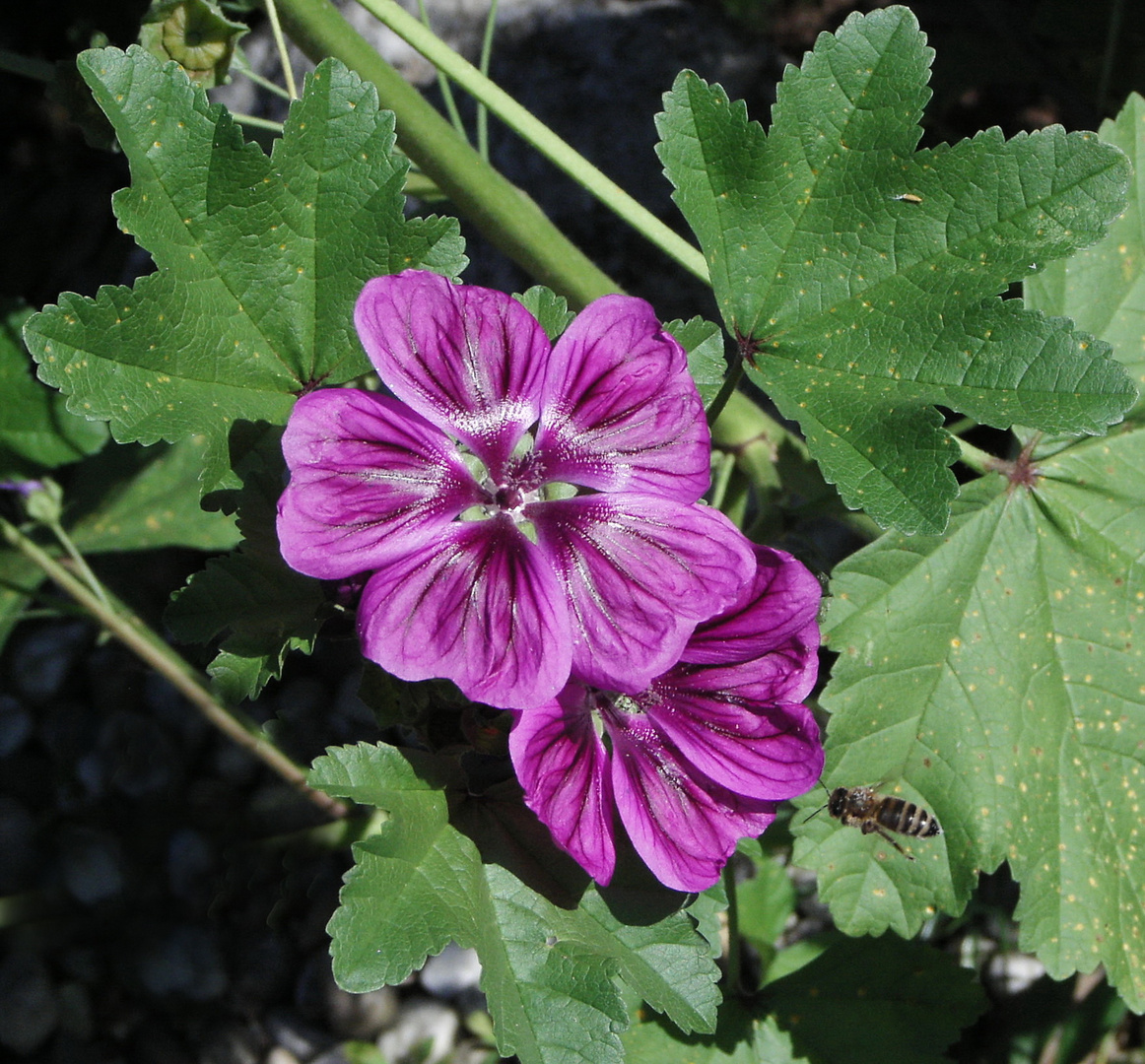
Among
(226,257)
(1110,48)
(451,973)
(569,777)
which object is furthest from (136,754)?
(1110,48)

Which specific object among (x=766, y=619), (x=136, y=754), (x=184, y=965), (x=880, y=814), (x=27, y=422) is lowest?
(x=184, y=965)

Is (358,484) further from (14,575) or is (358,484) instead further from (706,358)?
(14,575)

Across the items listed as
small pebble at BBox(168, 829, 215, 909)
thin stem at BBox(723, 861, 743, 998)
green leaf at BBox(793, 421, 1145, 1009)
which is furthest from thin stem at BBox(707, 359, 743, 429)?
small pebble at BBox(168, 829, 215, 909)

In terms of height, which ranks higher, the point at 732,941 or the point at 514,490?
the point at 514,490

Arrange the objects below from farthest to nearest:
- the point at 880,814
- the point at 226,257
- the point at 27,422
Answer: the point at 27,422 → the point at 880,814 → the point at 226,257

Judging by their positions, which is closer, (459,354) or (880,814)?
(459,354)

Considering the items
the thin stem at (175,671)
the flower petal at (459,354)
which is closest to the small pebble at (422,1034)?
the thin stem at (175,671)

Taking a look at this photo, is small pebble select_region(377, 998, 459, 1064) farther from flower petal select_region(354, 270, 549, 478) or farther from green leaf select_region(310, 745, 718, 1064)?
flower petal select_region(354, 270, 549, 478)
